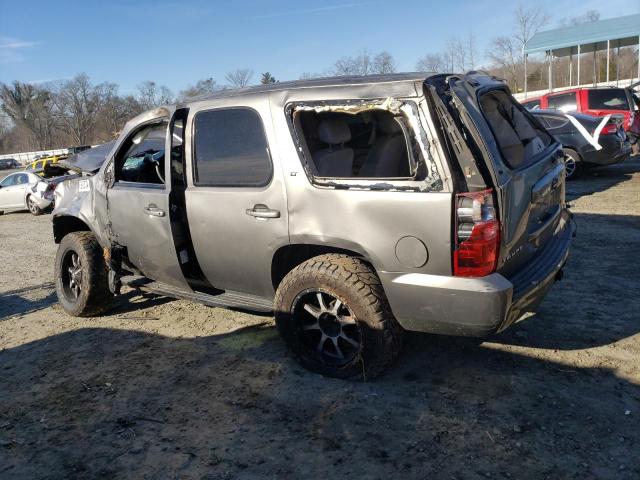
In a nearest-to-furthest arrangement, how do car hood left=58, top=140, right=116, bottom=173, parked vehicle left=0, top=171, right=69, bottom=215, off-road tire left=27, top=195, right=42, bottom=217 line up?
1. car hood left=58, top=140, right=116, bottom=173
2. parked vehicle left=0, top=171, right=69, bottom=215
3. off-road tire left=27, top=195, right=42, bottom=217

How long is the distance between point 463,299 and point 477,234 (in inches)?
14.7

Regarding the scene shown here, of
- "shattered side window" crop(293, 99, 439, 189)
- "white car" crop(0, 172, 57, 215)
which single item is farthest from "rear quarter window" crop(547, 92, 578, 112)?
"white car" crop(0, 172, 57, 215)

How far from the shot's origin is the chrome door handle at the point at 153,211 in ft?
14.0

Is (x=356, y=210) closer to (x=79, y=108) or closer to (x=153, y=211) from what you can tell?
(x=153, y=211)

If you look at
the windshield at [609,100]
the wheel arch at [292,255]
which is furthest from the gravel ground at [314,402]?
the windshield at [609,100]

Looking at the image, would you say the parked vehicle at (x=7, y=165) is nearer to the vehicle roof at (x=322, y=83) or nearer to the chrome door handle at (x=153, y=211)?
the chrome door handle at (x=153, y=211)

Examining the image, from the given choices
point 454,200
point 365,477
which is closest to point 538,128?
point 454,200

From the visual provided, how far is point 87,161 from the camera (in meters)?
5.39

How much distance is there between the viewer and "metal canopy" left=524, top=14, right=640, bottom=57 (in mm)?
28750

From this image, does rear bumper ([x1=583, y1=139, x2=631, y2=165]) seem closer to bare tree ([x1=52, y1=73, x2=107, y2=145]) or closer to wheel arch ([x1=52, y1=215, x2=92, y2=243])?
wheel arch ([x1=52, y1=215, x2=92, y2=243])

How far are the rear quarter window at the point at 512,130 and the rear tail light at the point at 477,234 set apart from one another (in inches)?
17.1

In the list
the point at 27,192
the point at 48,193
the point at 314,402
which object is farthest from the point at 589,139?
the point at 27,192

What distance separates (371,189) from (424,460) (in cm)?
152

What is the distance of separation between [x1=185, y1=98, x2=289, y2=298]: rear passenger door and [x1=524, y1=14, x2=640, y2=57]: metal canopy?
30369mm
